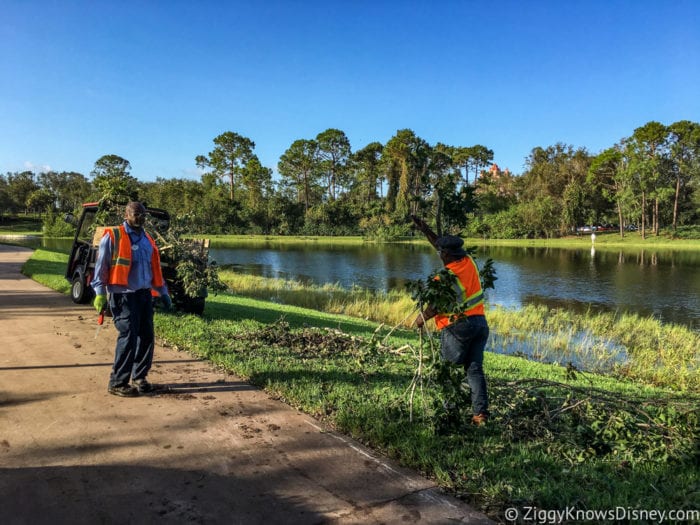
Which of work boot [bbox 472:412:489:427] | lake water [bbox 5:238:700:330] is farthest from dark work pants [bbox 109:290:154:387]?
lake water [bbox 5:238:700:330]

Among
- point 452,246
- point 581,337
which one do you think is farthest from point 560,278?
point 452,246

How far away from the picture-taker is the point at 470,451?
3730 mm

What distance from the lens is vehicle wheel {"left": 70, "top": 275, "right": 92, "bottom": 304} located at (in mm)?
10000

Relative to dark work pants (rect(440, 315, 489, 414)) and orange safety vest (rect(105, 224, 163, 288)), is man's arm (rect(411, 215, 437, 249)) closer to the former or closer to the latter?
dark work pants (rect(440, 315, 489, 414))

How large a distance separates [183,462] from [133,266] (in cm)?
235

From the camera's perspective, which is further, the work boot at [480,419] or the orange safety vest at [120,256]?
the orange safety vest at [120,256]

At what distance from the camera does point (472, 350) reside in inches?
174

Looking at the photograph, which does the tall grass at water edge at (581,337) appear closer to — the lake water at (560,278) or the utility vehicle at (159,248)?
the lake water at (560,278)

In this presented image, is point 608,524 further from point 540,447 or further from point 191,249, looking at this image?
point 191,249

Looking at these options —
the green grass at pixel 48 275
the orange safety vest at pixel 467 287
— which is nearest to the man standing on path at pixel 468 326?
the orange safety vest at pixel 467 287

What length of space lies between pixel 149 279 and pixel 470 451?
3703mm

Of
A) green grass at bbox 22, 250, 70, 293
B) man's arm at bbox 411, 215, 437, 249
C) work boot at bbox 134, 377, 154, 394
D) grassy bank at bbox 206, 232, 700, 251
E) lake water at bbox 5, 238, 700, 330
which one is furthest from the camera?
grassy bank at bbox 206, 232, 700, 251

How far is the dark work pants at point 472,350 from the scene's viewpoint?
4359 millimetres

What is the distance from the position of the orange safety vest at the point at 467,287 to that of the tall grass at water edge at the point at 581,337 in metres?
6.58
